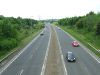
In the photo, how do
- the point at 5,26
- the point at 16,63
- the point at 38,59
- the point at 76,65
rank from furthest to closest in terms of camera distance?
the point at 5,26 → the point at 38,59 → the point at 16,63 → the point at 76,65

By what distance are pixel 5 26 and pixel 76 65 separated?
110ft

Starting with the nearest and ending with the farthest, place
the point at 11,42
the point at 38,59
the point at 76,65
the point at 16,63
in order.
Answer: the point at 76,65 < the point at 16,63 < the point at 38,59 < the point at 11,42

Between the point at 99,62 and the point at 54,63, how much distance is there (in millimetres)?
7704

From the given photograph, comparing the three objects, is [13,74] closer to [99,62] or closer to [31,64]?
[31,64]

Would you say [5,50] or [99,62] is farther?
[5,50]

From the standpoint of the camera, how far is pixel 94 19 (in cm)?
11500

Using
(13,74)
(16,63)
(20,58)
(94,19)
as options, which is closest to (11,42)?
(20,58)

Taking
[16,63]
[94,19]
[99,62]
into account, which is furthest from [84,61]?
[94,19]

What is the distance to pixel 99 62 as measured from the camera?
43969mm

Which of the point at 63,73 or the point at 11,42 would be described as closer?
the point at 63,73

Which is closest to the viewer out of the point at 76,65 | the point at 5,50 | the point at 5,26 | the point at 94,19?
the point at 76,65

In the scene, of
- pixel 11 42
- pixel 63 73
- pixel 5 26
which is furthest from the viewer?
pixel 5 26

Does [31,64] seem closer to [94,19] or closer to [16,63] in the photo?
[16,63]

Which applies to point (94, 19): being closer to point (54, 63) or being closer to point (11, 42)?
point (11, 42)
